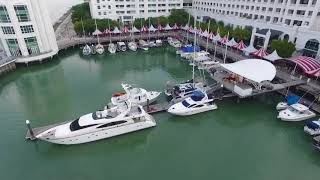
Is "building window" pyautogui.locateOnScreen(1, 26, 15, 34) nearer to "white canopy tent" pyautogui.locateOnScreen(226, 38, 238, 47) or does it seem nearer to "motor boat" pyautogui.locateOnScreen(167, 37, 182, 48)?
Result: "motor boat" pyautogui.locateOnScreen(167, 37, 182, 48)

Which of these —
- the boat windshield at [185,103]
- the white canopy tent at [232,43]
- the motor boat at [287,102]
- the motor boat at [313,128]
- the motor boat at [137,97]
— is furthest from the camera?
the white canopy tent at [232,43]

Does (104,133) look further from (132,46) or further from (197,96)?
(132,46)

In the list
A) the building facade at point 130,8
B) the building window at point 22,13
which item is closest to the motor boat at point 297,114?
the building window at point 22,13

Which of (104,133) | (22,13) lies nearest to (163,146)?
(104,133)

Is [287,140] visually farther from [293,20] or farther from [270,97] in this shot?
[293,20]

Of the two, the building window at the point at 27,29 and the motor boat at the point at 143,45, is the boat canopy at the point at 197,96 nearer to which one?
the motor boat at the point at 143,45

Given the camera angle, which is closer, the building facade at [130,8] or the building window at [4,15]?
the building window at [4,15]

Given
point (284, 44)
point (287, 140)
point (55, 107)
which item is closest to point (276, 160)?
point (287, 140)

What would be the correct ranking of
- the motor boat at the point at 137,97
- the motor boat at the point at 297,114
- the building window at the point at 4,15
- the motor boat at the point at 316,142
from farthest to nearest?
the building window at the point at 4,15
the motor boat at the point at 137,97
the motor boat at the point at 297,114
the motor boat at the point at 316,142
